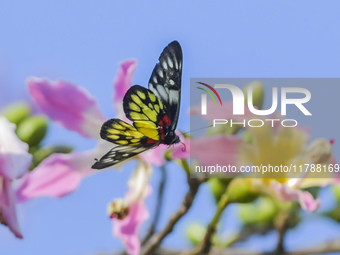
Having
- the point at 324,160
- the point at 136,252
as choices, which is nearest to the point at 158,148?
the point at 136,252

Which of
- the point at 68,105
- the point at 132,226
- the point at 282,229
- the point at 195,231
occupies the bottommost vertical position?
the point at 195,231

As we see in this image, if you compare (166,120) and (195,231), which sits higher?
(166,120)

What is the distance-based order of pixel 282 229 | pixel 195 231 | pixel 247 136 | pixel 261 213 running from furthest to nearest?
1. pixel 195 231
2. pixel 261 213
3. pixel 282 229
4. pixel 247 136

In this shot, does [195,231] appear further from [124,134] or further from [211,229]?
[124,134]

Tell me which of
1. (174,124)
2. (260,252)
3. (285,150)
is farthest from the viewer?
(260,252)

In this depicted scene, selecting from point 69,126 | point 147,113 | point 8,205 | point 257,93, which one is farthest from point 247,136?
point 8,205

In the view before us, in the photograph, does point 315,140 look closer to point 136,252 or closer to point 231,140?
point 231,140

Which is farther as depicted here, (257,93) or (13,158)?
(257,93)
